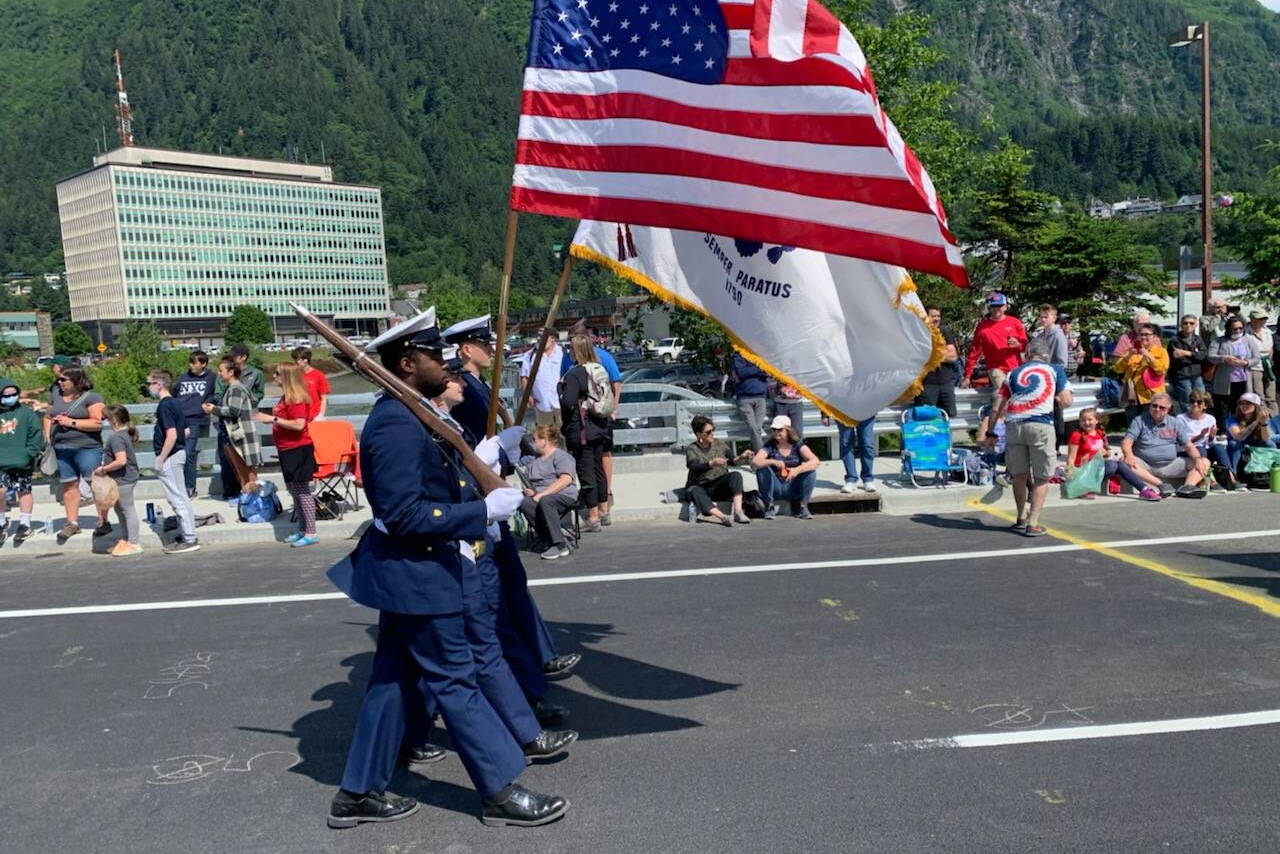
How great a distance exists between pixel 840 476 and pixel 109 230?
172m

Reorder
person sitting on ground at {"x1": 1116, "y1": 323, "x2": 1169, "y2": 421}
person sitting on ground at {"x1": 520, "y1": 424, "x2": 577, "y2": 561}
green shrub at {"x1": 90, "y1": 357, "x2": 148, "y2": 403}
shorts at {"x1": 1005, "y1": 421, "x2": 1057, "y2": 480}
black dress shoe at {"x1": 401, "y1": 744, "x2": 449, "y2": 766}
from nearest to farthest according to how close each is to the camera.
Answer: black dress shoe at {"x1": 401, "y1": 744, "x2": 449, "y2": 766}, shorts at {"x1": 1005, "y1": 421, "x2": 1057, "y2": 480}, person sitting on ground at {"x1": 520, "y1": 424, "x2": 577, "y2": 561}, person sitting on ground at {"x1": 1116, "y1": 323, "x2": 1169, "y2": 421}, green shrub at {"x1": 90, "y1": 357, "x2": 148, "y2": 403}

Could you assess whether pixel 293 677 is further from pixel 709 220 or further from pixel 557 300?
pixel 709 220

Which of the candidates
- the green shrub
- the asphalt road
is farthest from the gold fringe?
the green shrub

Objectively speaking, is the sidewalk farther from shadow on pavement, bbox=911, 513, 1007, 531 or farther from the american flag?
the american flag

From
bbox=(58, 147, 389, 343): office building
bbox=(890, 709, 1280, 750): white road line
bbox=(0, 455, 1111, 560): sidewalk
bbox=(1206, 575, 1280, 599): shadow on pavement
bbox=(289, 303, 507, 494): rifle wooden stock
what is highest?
bbox=(58, 147, 389, 343): office building

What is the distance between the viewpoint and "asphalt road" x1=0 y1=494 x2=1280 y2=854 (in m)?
4.35

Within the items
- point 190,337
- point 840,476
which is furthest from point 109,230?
point 840,476

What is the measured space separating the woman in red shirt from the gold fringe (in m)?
5.02

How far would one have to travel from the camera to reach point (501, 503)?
14.7ft

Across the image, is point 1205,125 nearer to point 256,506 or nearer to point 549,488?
point 549,488

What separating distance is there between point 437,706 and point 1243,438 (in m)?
10.1

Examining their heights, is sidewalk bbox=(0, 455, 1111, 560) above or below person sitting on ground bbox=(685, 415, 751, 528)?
below

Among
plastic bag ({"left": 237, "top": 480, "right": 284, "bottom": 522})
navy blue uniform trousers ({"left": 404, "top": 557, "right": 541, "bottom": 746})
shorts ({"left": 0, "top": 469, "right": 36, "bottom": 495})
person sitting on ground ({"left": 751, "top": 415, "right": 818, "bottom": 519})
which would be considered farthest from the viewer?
plastic bag ({"left": 237, "top": 480, "right": 284, "bottom": 522})

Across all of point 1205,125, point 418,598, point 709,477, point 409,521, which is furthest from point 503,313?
point 1205,125
